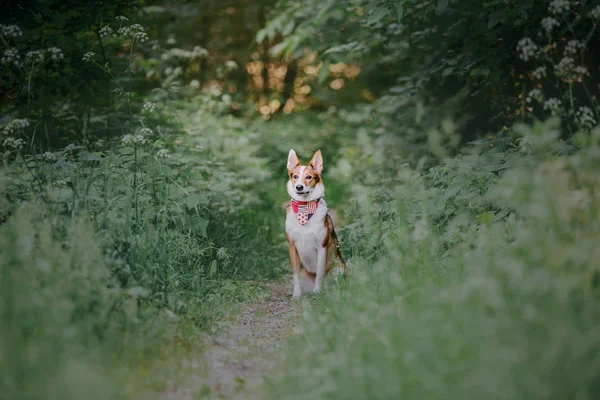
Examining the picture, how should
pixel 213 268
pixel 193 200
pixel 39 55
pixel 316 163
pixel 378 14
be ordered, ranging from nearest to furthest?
pixel 39 55 → pixel 213 268 → pixel 378 14 → pixel 193 200 → pixel 316 163

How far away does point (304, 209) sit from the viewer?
5113 mm

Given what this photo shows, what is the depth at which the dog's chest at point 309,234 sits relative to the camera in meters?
5.08

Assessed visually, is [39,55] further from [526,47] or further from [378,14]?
[526,47]

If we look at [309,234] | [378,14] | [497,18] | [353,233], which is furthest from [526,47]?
[309,234]

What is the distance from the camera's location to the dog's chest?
5.08 meters

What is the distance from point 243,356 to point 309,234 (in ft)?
6.22

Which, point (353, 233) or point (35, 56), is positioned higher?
point (35, 56)

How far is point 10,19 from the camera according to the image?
484cm

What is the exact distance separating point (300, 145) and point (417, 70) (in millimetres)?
5715

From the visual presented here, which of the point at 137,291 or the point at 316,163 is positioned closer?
the point at 137,291

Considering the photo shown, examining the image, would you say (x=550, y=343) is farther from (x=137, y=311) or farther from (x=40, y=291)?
(x=40, y=291)

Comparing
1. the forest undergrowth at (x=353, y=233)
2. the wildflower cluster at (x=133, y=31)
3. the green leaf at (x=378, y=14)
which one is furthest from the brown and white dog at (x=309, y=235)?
the wildflower cluster at (x=133, y=31)

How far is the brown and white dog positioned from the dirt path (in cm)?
60

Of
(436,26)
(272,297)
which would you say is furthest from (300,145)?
(272,297)
